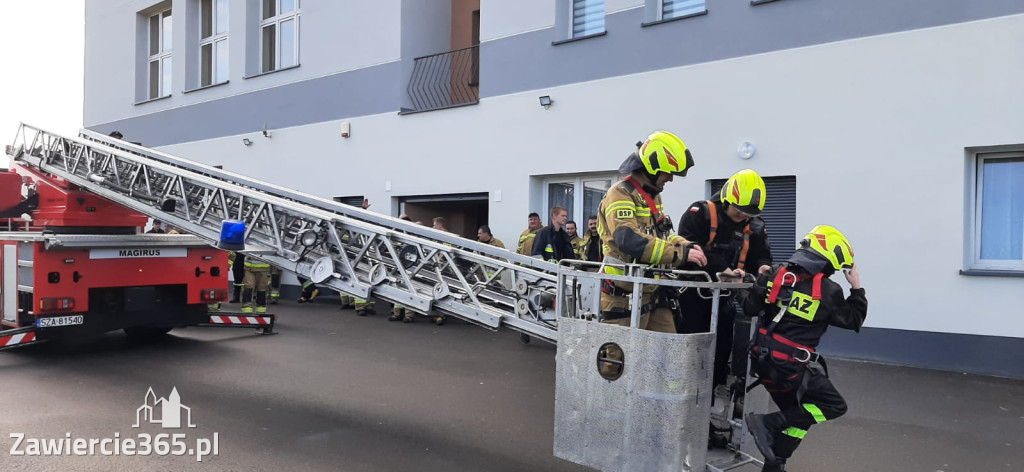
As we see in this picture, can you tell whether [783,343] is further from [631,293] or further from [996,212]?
[996,212]

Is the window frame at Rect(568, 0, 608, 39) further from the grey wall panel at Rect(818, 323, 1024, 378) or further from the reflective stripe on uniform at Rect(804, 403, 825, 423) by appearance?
the reflective stripe on uniform at Rect(804, 403, 825, 423)

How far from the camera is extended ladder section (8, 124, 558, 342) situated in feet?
16.0

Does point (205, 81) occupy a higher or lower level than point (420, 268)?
higher

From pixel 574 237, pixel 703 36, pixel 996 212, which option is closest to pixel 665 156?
pixel 996 212

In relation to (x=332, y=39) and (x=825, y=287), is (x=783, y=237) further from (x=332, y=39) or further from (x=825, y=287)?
(x=332, y=39)

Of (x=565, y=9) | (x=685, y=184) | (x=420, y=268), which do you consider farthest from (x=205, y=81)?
(x=420, y=268)

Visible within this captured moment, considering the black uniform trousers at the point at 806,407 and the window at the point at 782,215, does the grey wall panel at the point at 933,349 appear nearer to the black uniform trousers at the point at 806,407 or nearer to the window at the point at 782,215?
the window at the point at 782,215

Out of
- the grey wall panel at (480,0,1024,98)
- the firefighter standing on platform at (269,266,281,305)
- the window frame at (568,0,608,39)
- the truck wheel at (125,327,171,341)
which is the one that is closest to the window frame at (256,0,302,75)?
the firefighter standing on platform at (269,266,281,305)

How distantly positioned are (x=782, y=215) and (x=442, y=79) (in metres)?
7.17

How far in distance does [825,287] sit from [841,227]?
4.89 metres

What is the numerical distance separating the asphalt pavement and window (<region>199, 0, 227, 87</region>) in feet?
34.2

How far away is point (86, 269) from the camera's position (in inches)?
312

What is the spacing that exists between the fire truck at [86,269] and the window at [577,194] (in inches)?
199

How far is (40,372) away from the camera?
734cm
